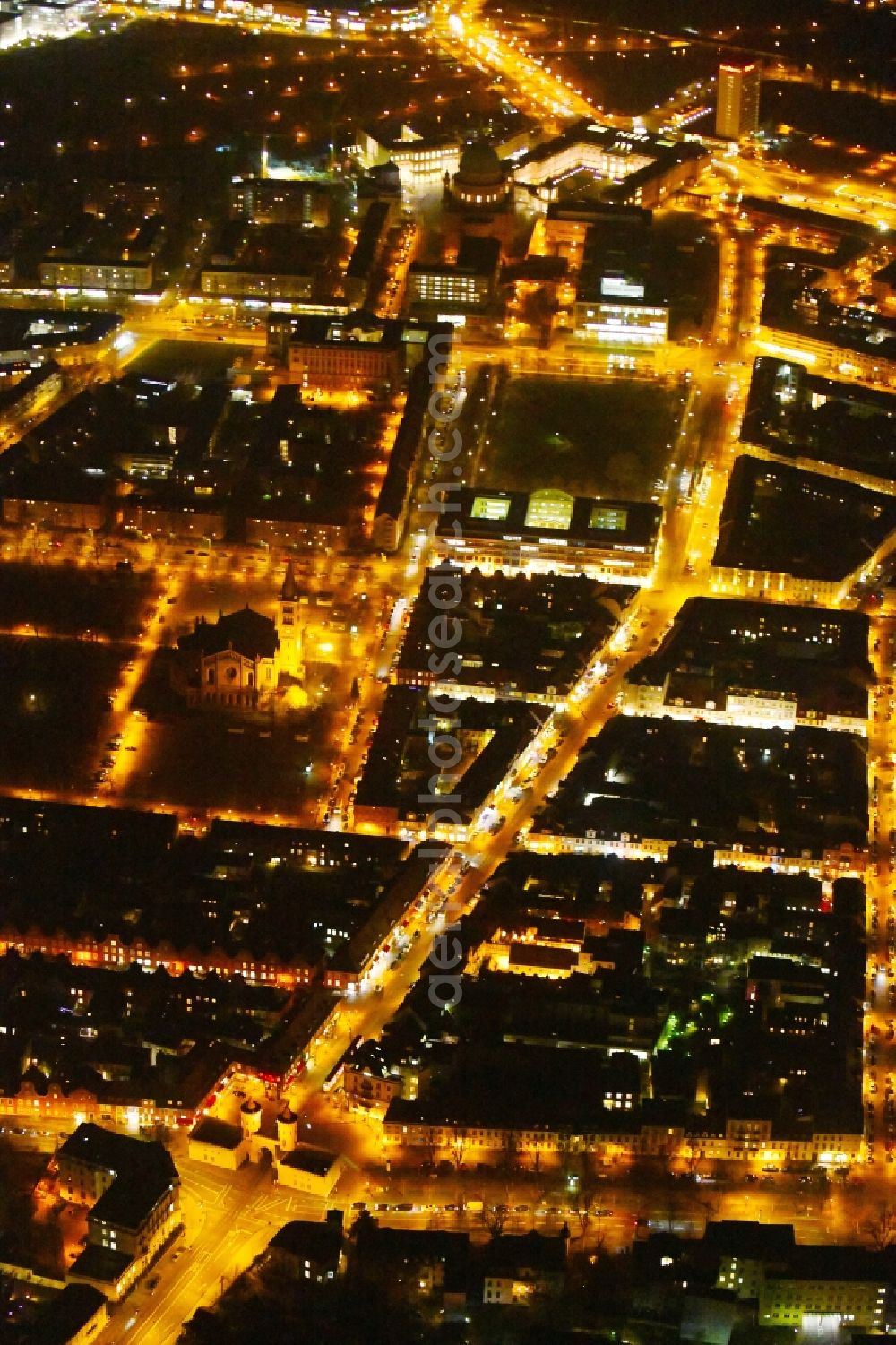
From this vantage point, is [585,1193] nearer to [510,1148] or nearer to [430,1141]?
[510,1148]

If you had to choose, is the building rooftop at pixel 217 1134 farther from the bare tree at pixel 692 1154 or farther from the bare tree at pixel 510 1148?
the bare tree at pixel 692 1154

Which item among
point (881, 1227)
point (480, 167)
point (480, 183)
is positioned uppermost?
point (480, 167)

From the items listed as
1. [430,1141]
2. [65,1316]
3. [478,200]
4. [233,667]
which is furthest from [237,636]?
[478,200]

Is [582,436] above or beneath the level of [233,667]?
beneath

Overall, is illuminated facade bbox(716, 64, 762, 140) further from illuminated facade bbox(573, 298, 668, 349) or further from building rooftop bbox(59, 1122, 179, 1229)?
building rooftop bbox(59, 1122, 179, 1229)

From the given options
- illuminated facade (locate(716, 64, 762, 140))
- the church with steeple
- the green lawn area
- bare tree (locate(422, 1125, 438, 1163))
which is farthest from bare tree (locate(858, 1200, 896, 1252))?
illuminated facade (locate(716, 64, 762, 140))

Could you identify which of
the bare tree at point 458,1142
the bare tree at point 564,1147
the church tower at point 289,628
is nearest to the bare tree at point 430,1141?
the bare tree at point 458,1142
